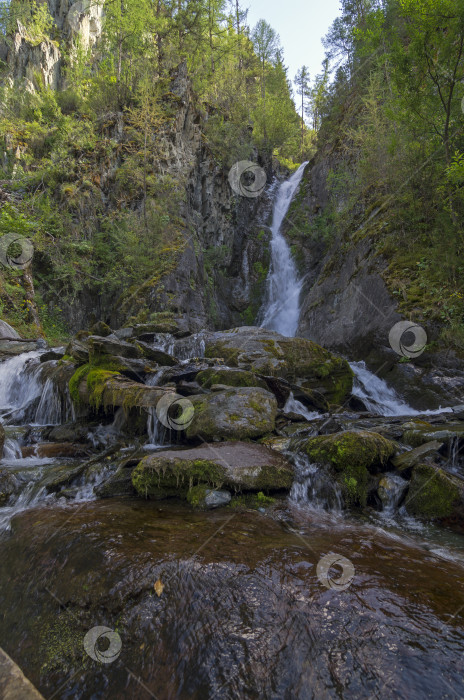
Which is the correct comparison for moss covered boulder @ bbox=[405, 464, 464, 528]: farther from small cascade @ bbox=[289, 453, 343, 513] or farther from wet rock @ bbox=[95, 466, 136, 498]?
wet rock @ bbox=[95, 466, 136, 498]

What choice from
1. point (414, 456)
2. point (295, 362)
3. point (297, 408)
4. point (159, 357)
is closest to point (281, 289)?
point (295, 362)

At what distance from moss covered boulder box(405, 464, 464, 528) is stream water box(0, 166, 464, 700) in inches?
7.8

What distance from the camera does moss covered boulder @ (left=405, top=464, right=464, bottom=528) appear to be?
388 cm

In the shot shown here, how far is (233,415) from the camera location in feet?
19.4

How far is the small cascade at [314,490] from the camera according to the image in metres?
4.30

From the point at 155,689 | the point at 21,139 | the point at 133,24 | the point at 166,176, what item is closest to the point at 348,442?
the point at 155,689

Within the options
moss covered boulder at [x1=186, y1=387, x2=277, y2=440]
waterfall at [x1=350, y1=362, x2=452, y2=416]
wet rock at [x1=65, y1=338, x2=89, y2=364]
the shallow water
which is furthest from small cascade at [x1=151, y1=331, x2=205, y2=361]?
the shallow water

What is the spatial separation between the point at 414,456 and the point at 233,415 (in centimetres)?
275

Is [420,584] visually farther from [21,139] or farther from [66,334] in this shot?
[21,139]

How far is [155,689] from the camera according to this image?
1.77 metres

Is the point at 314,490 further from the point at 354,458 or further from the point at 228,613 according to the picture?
the point at 228,613

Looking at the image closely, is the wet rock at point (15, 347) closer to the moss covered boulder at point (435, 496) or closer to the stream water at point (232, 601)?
the stream water at point (232, 601)

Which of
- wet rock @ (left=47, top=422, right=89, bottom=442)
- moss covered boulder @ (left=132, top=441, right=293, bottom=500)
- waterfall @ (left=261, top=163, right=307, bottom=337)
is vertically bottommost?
wet rock @ (left=47, top=422, right=89, bottom=442)

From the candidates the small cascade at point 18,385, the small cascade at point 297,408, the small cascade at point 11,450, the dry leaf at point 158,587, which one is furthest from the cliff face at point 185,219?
the dry leaf at point 158,587
